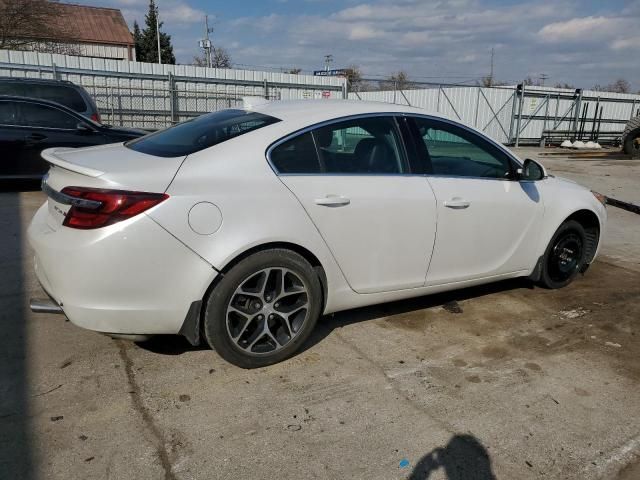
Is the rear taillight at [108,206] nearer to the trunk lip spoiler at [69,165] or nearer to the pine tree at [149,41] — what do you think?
the trunk lip spoiler at [69,165]

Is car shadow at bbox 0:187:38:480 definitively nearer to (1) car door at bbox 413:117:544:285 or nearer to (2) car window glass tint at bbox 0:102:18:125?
(1) car door at bbox 413:117:544:285

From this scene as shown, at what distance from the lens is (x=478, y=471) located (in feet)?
7.71

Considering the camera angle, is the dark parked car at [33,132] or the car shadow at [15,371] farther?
the dark parked car at [33,132]

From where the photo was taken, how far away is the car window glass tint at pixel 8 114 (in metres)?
8.11

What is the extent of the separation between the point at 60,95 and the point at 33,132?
1707 millimetres

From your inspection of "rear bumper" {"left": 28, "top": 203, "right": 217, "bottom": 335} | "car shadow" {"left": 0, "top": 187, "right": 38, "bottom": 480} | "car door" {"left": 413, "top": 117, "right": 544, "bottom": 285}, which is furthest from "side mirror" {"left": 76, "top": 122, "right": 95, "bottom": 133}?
"car door" {"left": 413, "top": 117, "right": 544, "bottom": 285}

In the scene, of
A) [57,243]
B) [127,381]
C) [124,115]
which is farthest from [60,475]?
[124,115]

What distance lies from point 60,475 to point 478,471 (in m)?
1.84

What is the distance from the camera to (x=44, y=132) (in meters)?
8.34

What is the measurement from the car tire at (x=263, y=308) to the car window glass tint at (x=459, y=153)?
1318mm

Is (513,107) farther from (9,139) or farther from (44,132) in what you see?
(9,139)

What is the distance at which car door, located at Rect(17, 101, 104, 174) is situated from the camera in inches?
325

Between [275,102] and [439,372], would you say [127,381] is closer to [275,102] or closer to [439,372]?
[439,372]

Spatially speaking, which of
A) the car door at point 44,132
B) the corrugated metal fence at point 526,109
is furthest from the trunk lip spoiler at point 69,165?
the corrugated metal fence at point 526,109
